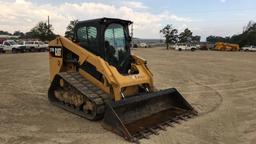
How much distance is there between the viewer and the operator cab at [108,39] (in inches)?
387

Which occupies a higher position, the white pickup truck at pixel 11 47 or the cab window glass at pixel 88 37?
the cab window glass at pixel 88 37

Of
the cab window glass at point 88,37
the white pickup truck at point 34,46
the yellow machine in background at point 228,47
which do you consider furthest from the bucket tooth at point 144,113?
the yellow machine in background at point 228,47

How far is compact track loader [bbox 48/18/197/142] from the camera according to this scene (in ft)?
28.2


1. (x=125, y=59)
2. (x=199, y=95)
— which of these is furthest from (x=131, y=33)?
(x=199, y=95)

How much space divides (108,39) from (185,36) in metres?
94.7

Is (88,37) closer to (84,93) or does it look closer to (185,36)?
(84,93)

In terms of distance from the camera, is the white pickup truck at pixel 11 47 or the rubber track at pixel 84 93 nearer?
the rubber track at pixel 84 93

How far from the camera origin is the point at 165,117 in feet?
30.4

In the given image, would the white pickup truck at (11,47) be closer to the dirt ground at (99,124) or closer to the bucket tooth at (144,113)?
the dirt ground at (99,124)

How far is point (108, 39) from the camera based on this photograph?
997 cm

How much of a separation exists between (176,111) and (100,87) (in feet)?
7.39

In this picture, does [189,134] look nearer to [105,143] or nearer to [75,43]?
[105,143]

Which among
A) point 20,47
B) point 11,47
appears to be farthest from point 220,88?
point 20,47

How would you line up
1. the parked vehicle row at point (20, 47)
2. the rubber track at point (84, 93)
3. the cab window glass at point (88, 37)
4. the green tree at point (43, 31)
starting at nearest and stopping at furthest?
the rubber track at point (84, 93) < the cab window glass at point (88, 37) < the parked vehicle row at point (20, 47) < the green tree at point (43, 31)
